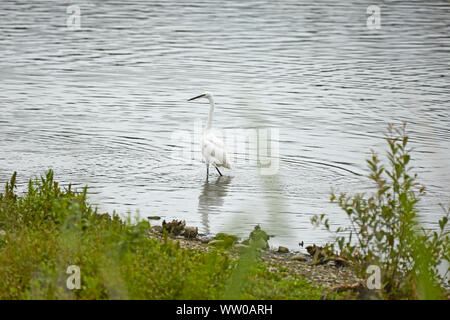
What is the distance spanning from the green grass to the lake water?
133 centimetres

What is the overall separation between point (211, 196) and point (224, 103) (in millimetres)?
6137

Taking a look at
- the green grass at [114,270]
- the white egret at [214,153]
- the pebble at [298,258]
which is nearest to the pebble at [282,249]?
the pebble at [298,258]

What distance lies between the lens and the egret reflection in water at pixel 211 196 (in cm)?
977

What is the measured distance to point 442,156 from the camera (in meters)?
12.4

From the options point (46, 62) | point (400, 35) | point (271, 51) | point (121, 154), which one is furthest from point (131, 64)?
point (400, 35)

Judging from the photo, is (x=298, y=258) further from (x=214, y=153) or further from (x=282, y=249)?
(x=214, y=153)

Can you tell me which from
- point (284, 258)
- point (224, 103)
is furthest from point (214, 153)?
point (224, 103)

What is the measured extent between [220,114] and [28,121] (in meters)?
3.90

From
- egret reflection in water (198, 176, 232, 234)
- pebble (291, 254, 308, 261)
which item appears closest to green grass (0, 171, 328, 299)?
pebble (291, 254, 308, 261)

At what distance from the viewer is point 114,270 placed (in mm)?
5035

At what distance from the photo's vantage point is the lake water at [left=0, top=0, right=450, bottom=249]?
10492 millimetres

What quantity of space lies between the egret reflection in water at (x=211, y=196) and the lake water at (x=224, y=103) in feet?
0.10

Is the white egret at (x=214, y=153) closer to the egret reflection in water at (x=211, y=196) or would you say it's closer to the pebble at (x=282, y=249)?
the egret reflection in water at (x=211, y=196)
